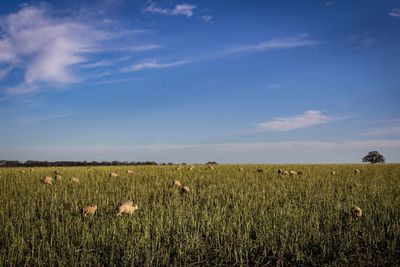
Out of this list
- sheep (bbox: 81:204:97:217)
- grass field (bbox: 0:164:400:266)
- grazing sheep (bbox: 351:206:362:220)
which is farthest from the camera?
sheep (bbox: 81:204:97:217)

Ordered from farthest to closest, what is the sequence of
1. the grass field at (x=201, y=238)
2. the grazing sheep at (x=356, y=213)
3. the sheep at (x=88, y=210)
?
the sheep at (x=88, y=210), the grazing sheep at (x=356, y=213), the grass field at (x=201, y=238)

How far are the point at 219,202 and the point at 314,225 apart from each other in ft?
9.87

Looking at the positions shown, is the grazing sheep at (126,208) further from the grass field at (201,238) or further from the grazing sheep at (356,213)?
the grazing sheep at (356,213)

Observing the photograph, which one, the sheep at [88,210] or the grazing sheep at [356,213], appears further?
the sheep at [88,210]

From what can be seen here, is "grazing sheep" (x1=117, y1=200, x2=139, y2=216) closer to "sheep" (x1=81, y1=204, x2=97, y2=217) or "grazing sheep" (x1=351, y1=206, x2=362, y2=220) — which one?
"sheep" (x1=81, y1=204, x2=97, y2=217)

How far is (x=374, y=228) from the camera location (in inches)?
243

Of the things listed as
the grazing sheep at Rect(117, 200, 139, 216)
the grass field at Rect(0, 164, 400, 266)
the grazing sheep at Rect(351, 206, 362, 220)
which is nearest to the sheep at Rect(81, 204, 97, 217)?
the grass field at Rect(0, 164, 400, 266)

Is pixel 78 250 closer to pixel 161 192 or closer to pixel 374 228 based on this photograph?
pixel 374 228

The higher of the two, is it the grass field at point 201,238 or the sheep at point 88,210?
the sheep at point 88,210

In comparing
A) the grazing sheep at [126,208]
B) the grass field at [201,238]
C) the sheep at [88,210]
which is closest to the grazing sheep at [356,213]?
the grass field at [201,238]

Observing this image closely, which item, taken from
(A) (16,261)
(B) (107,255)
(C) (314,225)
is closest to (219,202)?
(C) (314,225)

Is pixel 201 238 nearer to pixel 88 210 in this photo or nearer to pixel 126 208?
pixel 126 208

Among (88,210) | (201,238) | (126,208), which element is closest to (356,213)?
(201,238)

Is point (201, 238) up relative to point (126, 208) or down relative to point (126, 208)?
down
